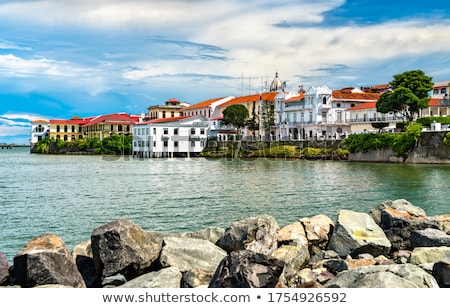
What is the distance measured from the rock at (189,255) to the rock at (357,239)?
2.27 meters

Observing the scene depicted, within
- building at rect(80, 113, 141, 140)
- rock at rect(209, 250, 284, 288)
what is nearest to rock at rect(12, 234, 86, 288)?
rock at rect(209, 250, 284, 288)

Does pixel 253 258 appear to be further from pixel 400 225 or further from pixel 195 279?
pixel 400 225

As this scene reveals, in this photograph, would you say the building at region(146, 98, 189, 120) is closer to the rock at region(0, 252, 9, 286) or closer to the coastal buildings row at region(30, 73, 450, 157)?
the coastal buildings row at region(30, 73, 450, 157)

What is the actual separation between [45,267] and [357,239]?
5352 millimetres

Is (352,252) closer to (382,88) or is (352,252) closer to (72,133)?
(382,88)

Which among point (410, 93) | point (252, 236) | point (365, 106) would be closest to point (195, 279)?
point (252, 236)

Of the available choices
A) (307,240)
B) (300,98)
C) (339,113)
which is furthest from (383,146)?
(307,240)

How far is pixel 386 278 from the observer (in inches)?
236

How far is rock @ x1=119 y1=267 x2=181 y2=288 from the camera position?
23.1ft

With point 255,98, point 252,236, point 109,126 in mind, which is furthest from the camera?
point 109,126

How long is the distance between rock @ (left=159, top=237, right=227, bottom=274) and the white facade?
174 ft

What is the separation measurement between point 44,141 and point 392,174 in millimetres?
76037

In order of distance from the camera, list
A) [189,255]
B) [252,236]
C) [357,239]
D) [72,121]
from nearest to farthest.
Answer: [189,255]
[252,236]
[357,239]
[72,121]

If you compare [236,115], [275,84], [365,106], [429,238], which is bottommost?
[429,238]
